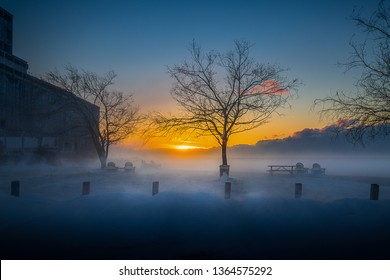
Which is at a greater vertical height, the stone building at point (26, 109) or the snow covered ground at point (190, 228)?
the stone building at point (26, 109)

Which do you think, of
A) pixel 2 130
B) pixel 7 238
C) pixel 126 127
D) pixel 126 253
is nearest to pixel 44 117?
pixel 2 130

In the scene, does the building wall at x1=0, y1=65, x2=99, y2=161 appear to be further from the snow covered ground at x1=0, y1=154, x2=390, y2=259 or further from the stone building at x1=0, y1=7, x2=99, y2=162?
the snow covered ground at x1=0, y1=154, x2=390, y2=259

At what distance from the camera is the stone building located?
25.5 meters

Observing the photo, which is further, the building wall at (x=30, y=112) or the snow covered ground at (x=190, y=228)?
the building wall at (x=30, y=112)

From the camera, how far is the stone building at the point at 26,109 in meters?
25.5

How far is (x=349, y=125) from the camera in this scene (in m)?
12.2

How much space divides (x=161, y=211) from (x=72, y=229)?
2.59 meters

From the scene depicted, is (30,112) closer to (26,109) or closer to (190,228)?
(26,109)

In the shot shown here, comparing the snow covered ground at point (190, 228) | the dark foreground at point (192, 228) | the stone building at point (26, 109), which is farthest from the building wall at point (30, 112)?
the dark foreground at point (192, 228)

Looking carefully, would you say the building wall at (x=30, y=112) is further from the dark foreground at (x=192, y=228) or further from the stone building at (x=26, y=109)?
the dark foreground at (x=192, y=228)

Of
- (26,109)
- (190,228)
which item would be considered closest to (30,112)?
(26,109)

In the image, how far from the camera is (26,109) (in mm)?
27141

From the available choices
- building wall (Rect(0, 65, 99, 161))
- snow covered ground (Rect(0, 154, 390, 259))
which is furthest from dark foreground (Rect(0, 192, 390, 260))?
building wall (Rect(0, 65, 99, 161))
